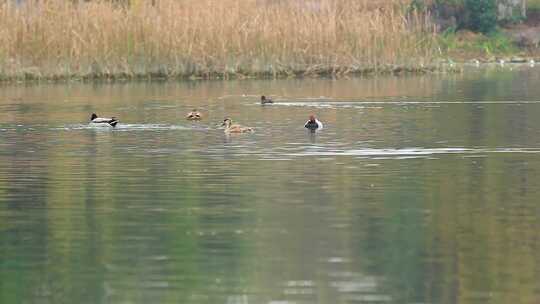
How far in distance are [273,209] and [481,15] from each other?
162ft

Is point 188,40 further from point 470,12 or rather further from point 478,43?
point 470,12

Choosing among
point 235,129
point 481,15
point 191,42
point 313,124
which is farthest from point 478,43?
point 235,129

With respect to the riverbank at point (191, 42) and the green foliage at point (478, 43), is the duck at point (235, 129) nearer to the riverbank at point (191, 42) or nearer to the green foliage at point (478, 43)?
the riverbank at point (191, 42)

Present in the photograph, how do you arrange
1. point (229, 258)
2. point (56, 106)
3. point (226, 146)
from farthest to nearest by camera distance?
point (56, 106) → point (226, 146) → point (229, 258)

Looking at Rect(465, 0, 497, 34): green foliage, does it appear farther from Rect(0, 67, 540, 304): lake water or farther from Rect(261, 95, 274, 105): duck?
Rect(0, 67, 540, 304): lake water

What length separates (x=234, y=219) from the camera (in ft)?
49.7

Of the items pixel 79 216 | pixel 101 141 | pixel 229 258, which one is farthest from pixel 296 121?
pixel 229 258

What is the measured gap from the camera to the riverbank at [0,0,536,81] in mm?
42969

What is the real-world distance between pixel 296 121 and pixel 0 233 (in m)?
15.2

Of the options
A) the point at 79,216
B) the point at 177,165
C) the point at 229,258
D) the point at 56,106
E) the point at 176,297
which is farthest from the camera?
the point at 56,106

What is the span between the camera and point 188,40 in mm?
43906

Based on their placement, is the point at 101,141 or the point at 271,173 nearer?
the point at 271,173

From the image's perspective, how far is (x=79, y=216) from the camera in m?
15.6

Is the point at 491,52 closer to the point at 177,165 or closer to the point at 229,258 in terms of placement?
the point at 177,165
